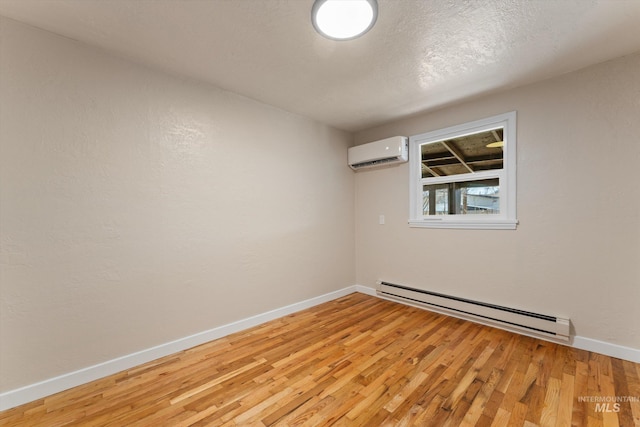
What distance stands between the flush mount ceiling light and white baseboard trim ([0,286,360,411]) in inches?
106

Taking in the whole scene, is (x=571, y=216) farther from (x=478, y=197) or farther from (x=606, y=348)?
(x=606, y=348)

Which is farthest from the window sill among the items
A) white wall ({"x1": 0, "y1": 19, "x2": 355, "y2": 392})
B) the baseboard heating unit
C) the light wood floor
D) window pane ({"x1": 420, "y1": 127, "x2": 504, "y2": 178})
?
white wall ({"x1": 0, "y1": 19, "x2": 355, "y2": 392})

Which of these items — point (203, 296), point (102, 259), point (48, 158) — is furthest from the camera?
point (203, 296)

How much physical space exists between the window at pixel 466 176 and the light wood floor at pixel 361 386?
3.99 ft

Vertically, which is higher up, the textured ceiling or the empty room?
the textured ceiling

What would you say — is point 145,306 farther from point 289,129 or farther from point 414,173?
point 414,173

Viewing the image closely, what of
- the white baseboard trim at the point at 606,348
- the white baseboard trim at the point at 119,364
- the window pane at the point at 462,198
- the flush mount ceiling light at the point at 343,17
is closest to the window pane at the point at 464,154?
the window pane at the point at 462,198

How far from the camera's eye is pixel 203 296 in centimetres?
249

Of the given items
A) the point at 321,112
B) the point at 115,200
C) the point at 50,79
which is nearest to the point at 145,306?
the point at 115,200

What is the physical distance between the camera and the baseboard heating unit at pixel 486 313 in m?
2.34

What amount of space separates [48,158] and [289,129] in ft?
7.04

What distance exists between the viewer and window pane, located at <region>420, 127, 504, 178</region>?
9.16ft

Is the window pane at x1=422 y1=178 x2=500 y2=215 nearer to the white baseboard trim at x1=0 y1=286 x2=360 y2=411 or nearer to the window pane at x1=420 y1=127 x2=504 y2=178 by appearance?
→ the window pane at x1=420 y1=127 x2=504 y2=178

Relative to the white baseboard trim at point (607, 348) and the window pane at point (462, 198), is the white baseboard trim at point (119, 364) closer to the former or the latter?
the window pane at point (462, 198)
